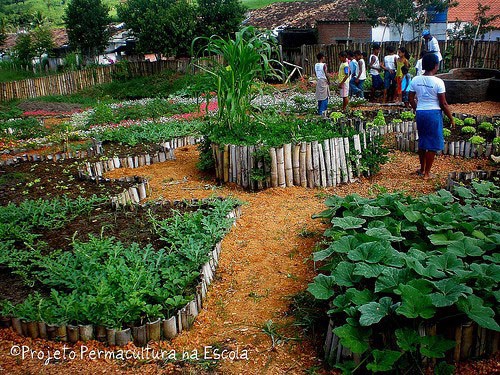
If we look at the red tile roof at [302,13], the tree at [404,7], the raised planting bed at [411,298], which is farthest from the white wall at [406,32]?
the raised planting bed at [411,298]

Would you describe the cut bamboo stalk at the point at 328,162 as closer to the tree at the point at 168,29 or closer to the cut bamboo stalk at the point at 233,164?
the cut bamboo stalk at the point at 233,164

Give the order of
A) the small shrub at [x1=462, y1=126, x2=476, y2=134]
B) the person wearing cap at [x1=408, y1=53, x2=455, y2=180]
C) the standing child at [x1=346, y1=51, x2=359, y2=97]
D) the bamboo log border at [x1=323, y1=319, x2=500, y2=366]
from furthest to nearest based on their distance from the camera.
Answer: the standing child at [x1=346, y1=51, x2=359, y2=97], the small shrub at [x1=462, y1=126, x2=476, y2=134], the person wearing cap at [x1=408, y1=53, x2=455, y2=180], the bamboo log border at [x1=323, y1=319, x2=500, y2=366]

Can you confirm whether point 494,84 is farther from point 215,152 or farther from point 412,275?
point 412,275

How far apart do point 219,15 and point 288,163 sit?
66.7 feet

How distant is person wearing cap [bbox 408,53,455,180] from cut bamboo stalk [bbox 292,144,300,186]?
1673 millimetres

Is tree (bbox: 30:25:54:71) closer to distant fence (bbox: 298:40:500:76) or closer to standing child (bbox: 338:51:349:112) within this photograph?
distant fence (bbox: 298:40:500:76)

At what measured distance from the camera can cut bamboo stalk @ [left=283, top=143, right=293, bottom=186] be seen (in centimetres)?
642

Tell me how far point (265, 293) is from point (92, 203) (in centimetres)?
274

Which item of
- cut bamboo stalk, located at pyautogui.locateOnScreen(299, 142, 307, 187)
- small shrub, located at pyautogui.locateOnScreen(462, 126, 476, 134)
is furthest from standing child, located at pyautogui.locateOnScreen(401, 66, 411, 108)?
cut bamboo stalk, located at pyautogui.locateOnScreen(299, 142, 307, 187)

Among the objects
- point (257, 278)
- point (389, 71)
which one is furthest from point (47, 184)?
point (389, 71)

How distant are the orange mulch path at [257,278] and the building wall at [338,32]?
2045 centimetres

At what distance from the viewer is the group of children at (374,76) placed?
1084cm

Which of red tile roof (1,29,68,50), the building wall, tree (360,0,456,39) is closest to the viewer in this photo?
tree (360,0,456,39)

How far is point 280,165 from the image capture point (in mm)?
6469
